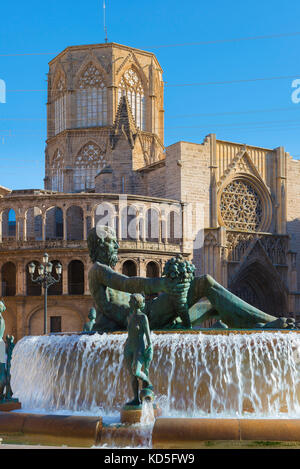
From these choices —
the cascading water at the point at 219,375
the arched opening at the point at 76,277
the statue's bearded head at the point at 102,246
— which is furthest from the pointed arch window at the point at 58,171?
the cascading water at the point at 219,375

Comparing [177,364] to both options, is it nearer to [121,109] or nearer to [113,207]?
[113,207]

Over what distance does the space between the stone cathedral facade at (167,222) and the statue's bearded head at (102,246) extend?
86.3 feet

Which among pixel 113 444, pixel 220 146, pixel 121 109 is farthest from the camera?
pixel 121 109

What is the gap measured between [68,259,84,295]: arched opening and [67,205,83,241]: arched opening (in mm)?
4939

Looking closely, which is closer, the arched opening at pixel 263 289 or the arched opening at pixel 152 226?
the arched opening at pixel 152 226

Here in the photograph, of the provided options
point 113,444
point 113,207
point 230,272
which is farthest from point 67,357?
point 230,272

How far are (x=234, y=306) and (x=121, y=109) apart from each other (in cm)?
3882

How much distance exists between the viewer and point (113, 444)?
772cm

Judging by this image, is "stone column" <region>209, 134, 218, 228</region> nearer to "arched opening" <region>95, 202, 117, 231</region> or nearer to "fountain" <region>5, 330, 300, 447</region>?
"arched opening" <region>95, 202, 117, 231</region>

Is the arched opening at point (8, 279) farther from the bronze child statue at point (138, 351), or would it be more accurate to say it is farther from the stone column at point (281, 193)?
the bronze child statue at point (138, 351)

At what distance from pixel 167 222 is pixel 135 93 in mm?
21814

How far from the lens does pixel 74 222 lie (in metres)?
47.0

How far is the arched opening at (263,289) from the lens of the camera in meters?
43.8
